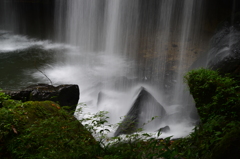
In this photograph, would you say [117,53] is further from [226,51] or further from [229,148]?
[229,148]

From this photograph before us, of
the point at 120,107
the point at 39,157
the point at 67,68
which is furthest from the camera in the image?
the point at 67,68

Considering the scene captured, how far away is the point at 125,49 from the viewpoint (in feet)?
40.2

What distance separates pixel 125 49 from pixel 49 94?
25.3 feet

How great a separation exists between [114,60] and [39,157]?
30.6ft

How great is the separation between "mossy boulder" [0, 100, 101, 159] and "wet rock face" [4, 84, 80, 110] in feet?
7.68

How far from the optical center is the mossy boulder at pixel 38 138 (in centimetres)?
207

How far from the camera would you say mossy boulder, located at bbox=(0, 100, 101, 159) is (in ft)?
6.81

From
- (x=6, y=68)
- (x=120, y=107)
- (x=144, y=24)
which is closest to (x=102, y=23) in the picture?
(x=144, y=24)

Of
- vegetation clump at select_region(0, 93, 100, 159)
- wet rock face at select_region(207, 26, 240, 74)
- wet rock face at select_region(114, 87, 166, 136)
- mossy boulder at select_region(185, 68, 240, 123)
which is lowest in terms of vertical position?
wet rock face at select_region(114, 87, 166, 136)

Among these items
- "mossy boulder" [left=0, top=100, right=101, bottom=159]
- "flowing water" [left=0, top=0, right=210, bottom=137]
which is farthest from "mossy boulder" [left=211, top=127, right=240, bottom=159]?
"flowing water" [left=0, top=0, right=210, bottom=137]

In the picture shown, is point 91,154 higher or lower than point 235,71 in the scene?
lower

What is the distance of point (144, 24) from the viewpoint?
13.2 m

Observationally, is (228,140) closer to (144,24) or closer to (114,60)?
(114,60)

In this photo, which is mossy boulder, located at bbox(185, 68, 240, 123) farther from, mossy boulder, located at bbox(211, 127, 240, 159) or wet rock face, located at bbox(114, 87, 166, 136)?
wet rock face, located at bbox(114, 87, 166, 136)
